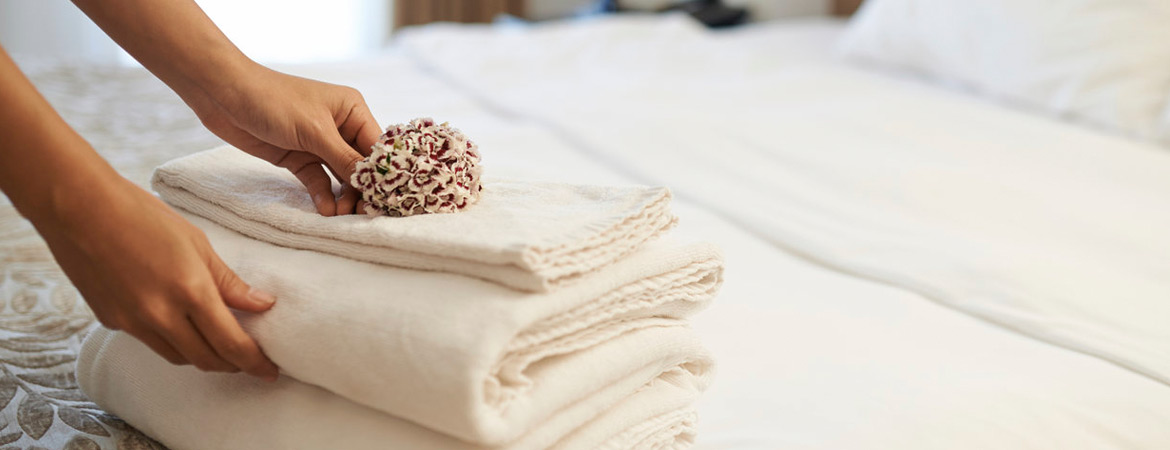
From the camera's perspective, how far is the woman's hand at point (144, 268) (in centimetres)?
57

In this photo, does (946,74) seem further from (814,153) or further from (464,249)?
(464,249)

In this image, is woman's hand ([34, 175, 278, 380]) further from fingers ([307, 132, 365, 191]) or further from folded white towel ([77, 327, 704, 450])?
fingers ([307, 132, 365, 191])

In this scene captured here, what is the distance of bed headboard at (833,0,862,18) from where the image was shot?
3.54 m

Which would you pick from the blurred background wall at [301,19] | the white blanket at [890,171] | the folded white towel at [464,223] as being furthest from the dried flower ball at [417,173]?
the blurred background wall at [301,19]

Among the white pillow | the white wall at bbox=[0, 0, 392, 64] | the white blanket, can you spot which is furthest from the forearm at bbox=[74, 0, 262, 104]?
the white wall at bbox=[0, 0, 392, 64]

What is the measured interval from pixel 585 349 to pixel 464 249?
12 cm

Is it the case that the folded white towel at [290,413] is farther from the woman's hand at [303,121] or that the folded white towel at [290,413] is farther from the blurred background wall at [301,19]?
the blurred background wall at [301,19]

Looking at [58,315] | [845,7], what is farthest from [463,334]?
[845,7]

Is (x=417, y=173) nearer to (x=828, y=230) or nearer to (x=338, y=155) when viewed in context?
(x=338, y=155)

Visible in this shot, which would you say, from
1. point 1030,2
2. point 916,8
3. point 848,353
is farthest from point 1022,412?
point 916,8

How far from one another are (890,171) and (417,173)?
Answer: 0.96 m

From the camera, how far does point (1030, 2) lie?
196cm

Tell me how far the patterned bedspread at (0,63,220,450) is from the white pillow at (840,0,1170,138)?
5.26 feet

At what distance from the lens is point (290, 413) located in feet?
2.21
